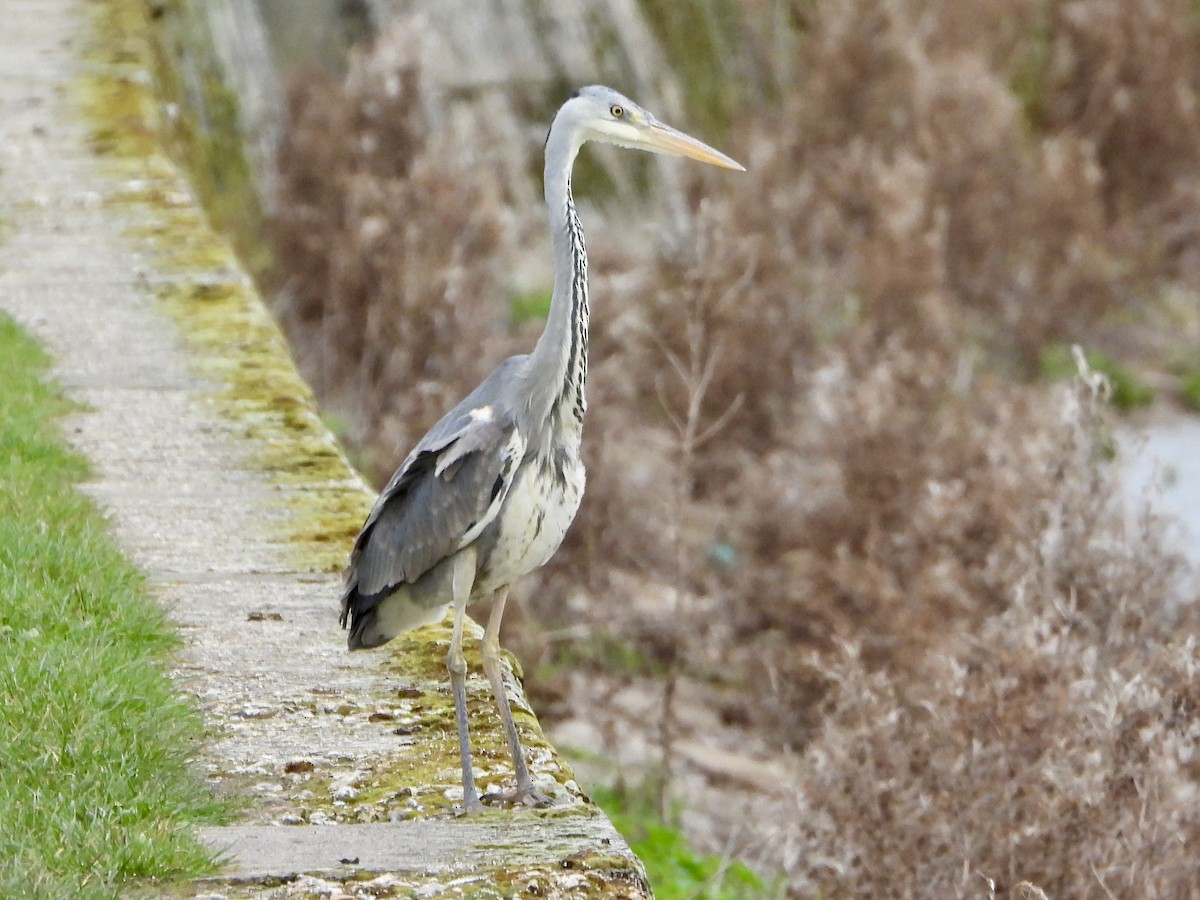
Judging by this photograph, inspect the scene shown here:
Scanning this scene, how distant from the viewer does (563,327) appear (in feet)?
14.0

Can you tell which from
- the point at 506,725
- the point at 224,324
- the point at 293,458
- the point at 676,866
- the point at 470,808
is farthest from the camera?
the point at 676,866

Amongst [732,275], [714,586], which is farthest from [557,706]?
[732,275]

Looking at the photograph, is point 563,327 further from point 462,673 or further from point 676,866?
point 676,866

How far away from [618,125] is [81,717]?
1790 millimetres

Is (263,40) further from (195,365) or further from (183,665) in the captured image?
(183,665)

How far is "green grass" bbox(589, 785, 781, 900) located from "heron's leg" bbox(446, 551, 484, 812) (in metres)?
2.40

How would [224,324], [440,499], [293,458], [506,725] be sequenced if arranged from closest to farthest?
[506,725], [440,499], [293,458], [224,324]

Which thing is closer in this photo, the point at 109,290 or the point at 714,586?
the point at 109,290

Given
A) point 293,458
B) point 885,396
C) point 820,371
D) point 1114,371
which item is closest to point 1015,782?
point 293,458

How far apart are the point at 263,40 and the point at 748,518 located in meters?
4.60

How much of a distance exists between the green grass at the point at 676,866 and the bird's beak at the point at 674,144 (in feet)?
8.84

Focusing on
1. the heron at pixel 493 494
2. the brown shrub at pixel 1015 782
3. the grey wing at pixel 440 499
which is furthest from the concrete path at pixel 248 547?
the brown shrub at pixel 1015 782

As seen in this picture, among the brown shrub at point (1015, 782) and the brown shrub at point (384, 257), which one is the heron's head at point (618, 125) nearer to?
the brown shrub at point (1015, 782)

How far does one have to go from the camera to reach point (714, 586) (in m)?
9.03
